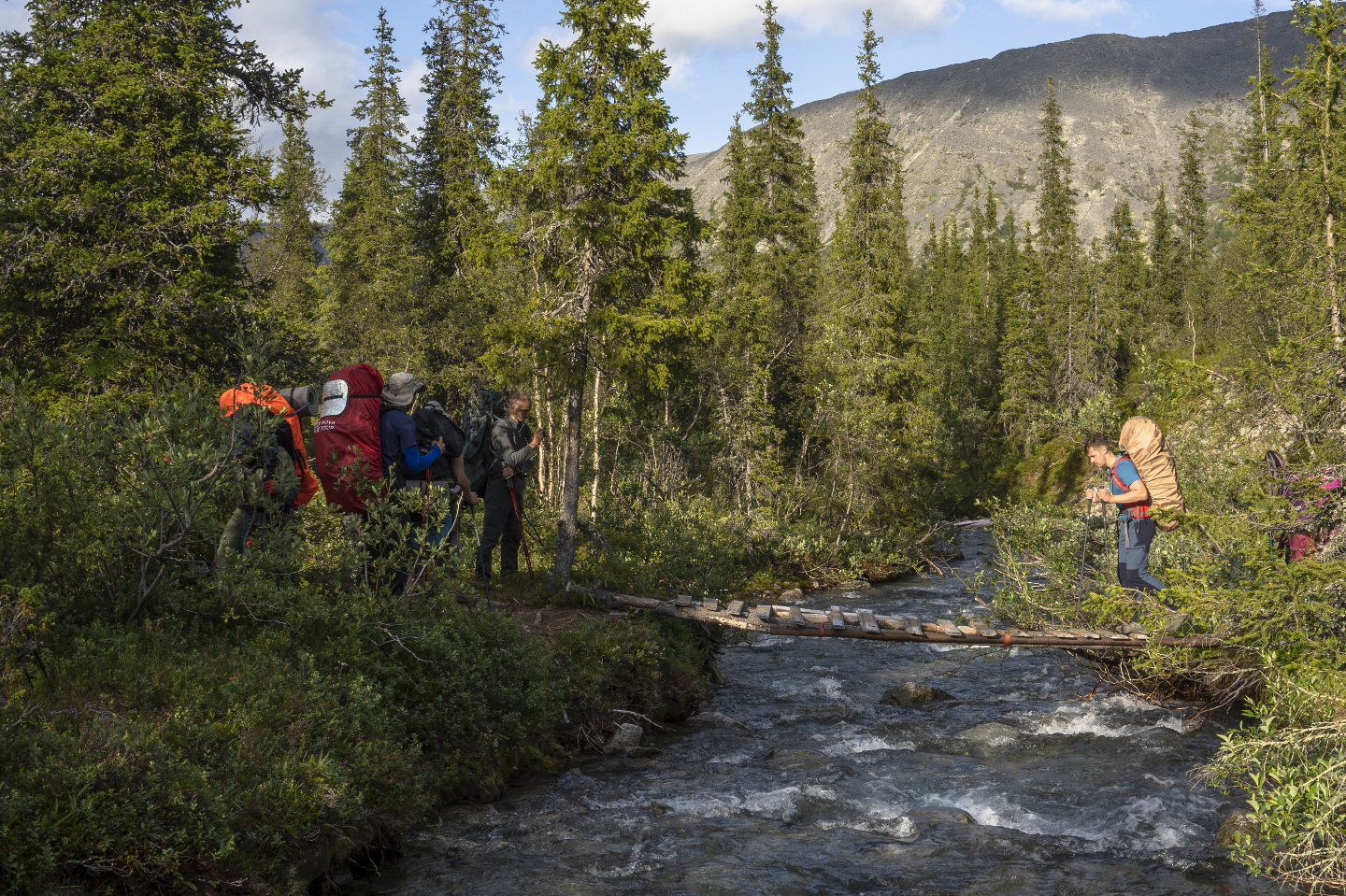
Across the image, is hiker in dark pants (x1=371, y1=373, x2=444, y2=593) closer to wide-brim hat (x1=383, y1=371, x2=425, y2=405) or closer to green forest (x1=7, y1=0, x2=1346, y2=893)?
wide-brim hat (x1=383, y1=371, x2=425, y2=405)

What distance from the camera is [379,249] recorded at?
3127 cm

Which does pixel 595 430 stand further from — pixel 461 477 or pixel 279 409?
pixel 279 409

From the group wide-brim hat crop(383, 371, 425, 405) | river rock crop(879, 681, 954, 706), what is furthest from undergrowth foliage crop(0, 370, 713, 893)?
river rock crop(879, 681, 954, 706)

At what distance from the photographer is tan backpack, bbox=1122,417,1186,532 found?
973 centimetres

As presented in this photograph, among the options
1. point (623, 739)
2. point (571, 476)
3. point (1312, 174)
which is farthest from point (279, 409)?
point (1312, 174)

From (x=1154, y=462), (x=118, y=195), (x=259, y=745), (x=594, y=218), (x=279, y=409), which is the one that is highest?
(x=118, y=195)

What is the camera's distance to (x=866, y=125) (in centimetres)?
3162

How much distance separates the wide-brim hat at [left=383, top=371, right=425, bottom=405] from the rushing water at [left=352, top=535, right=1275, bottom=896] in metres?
3.94

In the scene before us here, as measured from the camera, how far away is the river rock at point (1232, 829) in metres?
7.21

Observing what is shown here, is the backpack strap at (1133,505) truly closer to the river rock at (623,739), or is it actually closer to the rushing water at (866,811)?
the rushing water at (866,811)

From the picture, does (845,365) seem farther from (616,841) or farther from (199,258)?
(616,841)

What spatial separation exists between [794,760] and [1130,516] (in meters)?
4.60

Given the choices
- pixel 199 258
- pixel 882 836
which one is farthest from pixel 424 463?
pixel 199 258

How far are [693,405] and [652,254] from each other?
19.7 m
